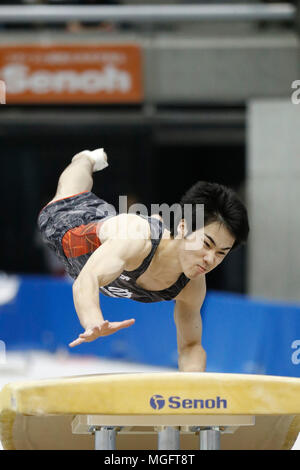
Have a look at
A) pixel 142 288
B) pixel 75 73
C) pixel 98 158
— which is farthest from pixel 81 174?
pixel 75 73

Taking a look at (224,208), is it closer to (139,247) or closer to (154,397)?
(139,247)

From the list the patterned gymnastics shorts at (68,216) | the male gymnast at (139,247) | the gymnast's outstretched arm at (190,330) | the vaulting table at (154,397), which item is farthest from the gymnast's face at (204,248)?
the vaulting table at (154,397)

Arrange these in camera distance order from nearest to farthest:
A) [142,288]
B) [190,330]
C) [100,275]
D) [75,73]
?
[100,275] → [142,288] → [190,330] → [75,73]

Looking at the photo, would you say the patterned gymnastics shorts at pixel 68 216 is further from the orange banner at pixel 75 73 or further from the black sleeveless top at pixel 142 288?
the orange banner at pixel 75 73

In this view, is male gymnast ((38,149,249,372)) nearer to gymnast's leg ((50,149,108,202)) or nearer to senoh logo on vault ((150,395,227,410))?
gymnast's leg ((50,149,108,202))

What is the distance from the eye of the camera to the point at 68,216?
12.7 ft

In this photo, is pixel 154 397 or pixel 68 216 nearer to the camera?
pixel 154 397

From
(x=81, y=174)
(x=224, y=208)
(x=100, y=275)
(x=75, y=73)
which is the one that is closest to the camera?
(x=100, y=275)

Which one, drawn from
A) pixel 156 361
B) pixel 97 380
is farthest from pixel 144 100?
pixel 97 380

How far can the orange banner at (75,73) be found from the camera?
1026 centimetres

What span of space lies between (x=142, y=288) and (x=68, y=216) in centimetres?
50

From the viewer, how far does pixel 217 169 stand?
11219mm

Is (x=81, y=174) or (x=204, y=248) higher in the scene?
(x=81, y=174)

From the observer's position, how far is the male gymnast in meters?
3.22
